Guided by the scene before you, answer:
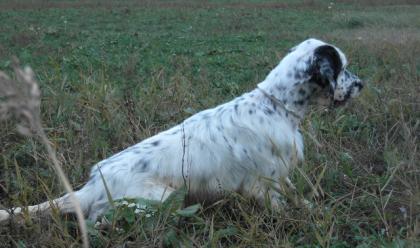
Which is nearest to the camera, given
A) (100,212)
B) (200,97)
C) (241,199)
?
(100,212)

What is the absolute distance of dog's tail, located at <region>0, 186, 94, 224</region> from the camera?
313 centimetres

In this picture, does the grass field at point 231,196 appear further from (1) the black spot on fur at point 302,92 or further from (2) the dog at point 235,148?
(1) the black spot on fur at point 302,92

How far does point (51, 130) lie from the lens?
15.6ft

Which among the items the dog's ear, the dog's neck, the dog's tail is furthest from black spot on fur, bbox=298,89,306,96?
the dog's tail

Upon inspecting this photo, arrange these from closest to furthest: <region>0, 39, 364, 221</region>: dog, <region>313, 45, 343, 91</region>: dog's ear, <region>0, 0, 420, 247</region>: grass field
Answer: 1. <region>0, 0, 420, 247</region>: grass field
2. <region>0, 39, 364, 221</region>: dog
3. <region>313, 45, 343, 91</region>: dog's ear

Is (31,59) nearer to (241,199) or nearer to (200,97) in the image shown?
(200,97)

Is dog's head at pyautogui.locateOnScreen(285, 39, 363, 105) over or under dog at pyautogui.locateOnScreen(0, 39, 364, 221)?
over

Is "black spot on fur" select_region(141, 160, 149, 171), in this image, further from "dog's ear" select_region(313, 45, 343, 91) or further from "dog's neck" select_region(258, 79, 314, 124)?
"dog's ear" select_region(313, 45, 343, 91)

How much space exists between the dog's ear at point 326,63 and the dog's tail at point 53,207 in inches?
70.7

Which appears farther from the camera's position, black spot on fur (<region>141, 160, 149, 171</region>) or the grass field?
black spot on fur (<region>141, 160, 149, 171</region>)

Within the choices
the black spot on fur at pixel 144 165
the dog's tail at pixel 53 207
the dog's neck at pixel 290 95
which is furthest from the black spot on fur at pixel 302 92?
the dog's tail at pixel 53 207

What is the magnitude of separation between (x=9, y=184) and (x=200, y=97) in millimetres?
2552

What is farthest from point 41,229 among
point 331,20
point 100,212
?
point 331,20

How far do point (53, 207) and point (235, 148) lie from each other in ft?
4.17
